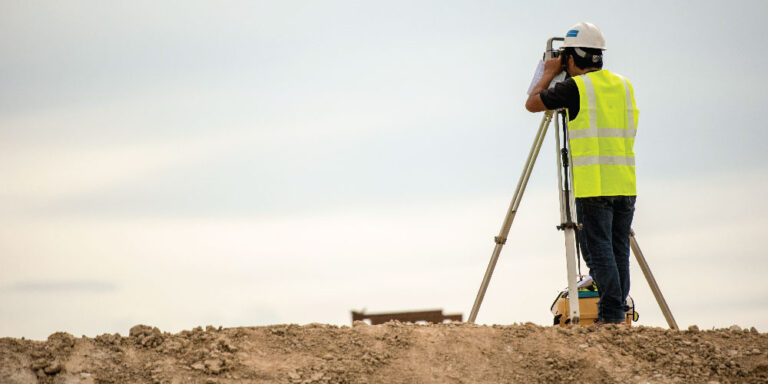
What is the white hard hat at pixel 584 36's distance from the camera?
9.09 meters

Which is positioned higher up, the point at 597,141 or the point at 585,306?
the point at 597,141

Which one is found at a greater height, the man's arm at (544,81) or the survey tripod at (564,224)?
the man's arm at (544,81)

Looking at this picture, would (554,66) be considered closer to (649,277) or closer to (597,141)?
(597,141)

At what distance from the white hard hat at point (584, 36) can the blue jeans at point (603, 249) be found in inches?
60.6

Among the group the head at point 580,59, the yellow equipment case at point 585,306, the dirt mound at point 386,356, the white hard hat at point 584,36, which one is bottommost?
the dirt mound at point 386,356

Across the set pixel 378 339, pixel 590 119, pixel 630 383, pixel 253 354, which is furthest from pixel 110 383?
pixel 590 119

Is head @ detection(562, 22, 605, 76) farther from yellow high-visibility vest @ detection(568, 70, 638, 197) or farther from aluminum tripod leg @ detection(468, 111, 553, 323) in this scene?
aluminum tripod leg @ detection(468, 111, 553, 323)

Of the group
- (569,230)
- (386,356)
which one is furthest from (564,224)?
(386,356)

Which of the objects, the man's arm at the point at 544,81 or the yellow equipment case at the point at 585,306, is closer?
the man's arm at the point at 544,81

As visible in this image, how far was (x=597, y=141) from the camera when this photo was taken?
29.1ft

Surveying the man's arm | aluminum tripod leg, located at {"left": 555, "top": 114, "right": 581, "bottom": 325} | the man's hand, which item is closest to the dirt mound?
aluminum tripod leg, located at {"left": 555, "top": 114, "right": 581, "bottom": 325}

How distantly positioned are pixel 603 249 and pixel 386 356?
2.55 m

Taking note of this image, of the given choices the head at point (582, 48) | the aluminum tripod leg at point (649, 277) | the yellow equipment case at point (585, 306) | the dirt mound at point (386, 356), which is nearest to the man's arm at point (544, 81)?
the head at point (582, 48)

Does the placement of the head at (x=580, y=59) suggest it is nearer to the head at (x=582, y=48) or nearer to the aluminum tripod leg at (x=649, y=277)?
the head at (x=582, y=48)
